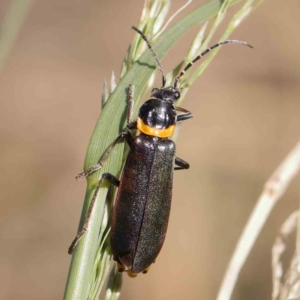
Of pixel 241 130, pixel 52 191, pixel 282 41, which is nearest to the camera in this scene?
pixel 52 191

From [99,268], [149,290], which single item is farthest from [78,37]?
[99,268]

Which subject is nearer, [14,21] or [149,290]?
[14,21]

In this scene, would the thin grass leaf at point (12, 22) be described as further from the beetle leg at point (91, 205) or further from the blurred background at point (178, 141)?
the blurred background at point (178, 141)

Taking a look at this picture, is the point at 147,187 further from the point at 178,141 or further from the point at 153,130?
the point at 178,141

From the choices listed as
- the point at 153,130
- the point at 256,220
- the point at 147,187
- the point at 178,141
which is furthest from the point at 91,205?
the point at 178,141

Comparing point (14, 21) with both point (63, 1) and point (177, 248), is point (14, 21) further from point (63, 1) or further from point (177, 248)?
point (63, 1)
